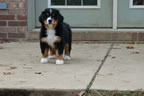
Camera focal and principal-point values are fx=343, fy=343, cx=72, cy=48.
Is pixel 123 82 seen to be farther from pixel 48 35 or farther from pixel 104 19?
pixel 104 19

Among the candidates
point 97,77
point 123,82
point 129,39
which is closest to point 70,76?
point 97,77

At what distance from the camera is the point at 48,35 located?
5102 millimetres

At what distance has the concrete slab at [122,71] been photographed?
3.80 metres

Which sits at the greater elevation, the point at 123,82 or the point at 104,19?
the point at 104,19

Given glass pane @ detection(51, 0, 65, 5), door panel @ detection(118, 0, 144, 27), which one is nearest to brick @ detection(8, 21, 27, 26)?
glass pane @ detection(51, 0, 65, 5)

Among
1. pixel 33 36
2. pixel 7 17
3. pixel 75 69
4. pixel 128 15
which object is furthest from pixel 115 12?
pixel 75 69

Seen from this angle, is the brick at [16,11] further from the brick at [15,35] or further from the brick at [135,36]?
the brick at [135,36]

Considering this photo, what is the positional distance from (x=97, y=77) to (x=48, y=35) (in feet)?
4.03

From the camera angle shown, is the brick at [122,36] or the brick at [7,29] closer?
the brick at [122,36]

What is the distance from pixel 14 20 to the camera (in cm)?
773

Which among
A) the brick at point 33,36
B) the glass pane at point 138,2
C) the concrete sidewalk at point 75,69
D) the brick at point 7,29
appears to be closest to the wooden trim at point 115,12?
the glass pane at point 138,2

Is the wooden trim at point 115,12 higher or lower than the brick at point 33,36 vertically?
higher

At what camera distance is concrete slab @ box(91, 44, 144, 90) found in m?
3.80

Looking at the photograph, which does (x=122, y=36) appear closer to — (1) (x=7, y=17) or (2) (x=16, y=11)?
(2) (x=16, y=11)
